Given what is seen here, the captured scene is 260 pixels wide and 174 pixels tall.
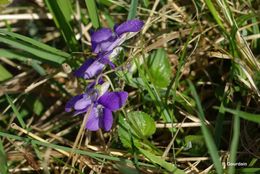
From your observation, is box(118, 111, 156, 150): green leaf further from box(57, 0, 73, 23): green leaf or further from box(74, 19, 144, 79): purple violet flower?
box(57, 0, 73, 23): green leaf

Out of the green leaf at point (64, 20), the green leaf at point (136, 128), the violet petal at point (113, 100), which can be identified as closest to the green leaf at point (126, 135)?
the green leaf at point (136, 128)

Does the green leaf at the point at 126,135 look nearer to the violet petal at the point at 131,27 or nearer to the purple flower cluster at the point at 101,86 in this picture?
the purple flower cluster at the point at 101,86

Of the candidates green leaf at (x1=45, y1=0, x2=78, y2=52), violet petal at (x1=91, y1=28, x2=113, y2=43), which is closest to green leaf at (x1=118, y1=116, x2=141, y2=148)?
violet petal at (x1=91, y1=28, x2=113, y2=43)

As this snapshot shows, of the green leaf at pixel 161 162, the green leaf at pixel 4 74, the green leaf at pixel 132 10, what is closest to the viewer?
the green leaf at pixel 161 162

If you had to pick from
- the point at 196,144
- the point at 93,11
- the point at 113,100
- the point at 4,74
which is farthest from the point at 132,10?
the point at 4,74

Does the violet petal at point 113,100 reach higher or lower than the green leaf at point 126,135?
higher

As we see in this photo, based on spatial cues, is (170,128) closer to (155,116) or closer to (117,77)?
(155,116)

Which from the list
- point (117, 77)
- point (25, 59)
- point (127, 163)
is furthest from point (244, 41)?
point (25, 59)
